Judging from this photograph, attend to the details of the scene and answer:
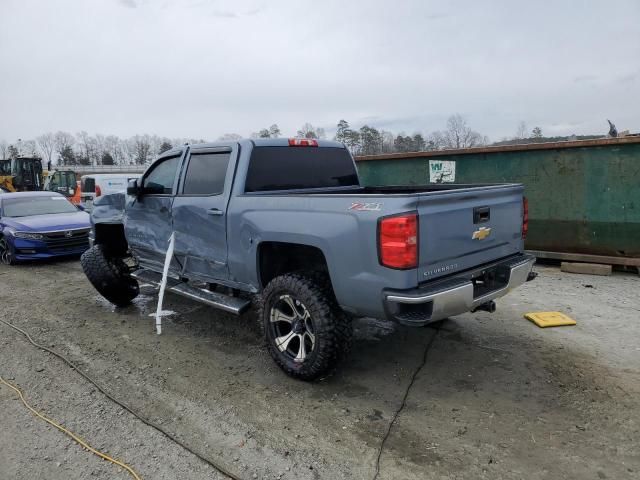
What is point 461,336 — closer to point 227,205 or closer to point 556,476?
point 556,476

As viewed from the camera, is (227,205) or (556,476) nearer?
(556,476)

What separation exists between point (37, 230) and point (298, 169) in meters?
6.65

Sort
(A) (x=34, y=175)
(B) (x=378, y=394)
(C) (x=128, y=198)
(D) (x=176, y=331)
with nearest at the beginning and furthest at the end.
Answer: (B) (x=378, y=394)
(D) (x=176, y=331)
(C) (x=128, y=198)
(A) (x=34, y=175)

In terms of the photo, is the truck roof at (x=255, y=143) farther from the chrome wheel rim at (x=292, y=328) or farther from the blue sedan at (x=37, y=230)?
the blue sedan at (x=37, y=230)

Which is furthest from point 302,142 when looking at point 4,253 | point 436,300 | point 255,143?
point 4,253

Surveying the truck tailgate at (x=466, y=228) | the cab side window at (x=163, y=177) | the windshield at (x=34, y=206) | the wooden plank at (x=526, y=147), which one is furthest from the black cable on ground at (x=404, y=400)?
the windshield at (x=34, y=206)

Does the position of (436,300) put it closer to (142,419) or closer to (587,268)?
(142,419)

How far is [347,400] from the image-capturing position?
11.1ft

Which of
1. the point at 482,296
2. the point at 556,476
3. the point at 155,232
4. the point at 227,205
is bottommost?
the point at 556,476

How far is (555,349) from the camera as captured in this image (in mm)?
4137

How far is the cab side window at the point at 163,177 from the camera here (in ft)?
15.9

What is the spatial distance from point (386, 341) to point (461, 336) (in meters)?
0.75

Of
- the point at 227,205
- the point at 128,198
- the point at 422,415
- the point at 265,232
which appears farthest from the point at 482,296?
the point at 128,198

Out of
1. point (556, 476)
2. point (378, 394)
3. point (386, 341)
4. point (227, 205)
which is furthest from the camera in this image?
point (386, 341)
